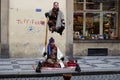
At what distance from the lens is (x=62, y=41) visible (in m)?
18.0

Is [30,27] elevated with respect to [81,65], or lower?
elevated

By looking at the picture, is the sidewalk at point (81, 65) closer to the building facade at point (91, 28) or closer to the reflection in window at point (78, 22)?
the building facade at point (91, 28)

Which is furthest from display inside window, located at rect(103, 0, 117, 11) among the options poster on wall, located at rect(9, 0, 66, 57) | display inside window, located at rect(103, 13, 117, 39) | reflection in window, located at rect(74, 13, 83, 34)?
poster on wall, located at rect(9, 0, 66, 57)

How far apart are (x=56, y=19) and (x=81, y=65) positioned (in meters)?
2.39

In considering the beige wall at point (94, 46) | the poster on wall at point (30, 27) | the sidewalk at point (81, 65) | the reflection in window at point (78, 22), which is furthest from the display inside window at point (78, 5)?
the sidewalk at point (81, 65)

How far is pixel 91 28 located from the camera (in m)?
19.1

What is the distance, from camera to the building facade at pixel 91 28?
60.0 feet

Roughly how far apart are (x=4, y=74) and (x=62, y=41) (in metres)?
5.83

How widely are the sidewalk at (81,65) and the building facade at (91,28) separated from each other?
2.00 feet

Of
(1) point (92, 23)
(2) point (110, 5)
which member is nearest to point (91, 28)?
(1) point (92, 23)

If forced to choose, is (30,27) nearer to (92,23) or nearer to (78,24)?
(78,24)

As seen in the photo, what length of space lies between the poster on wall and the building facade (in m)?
0.19

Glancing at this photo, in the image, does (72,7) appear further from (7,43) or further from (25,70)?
(25,70)

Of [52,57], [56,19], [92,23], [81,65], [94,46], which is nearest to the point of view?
[52,57]
